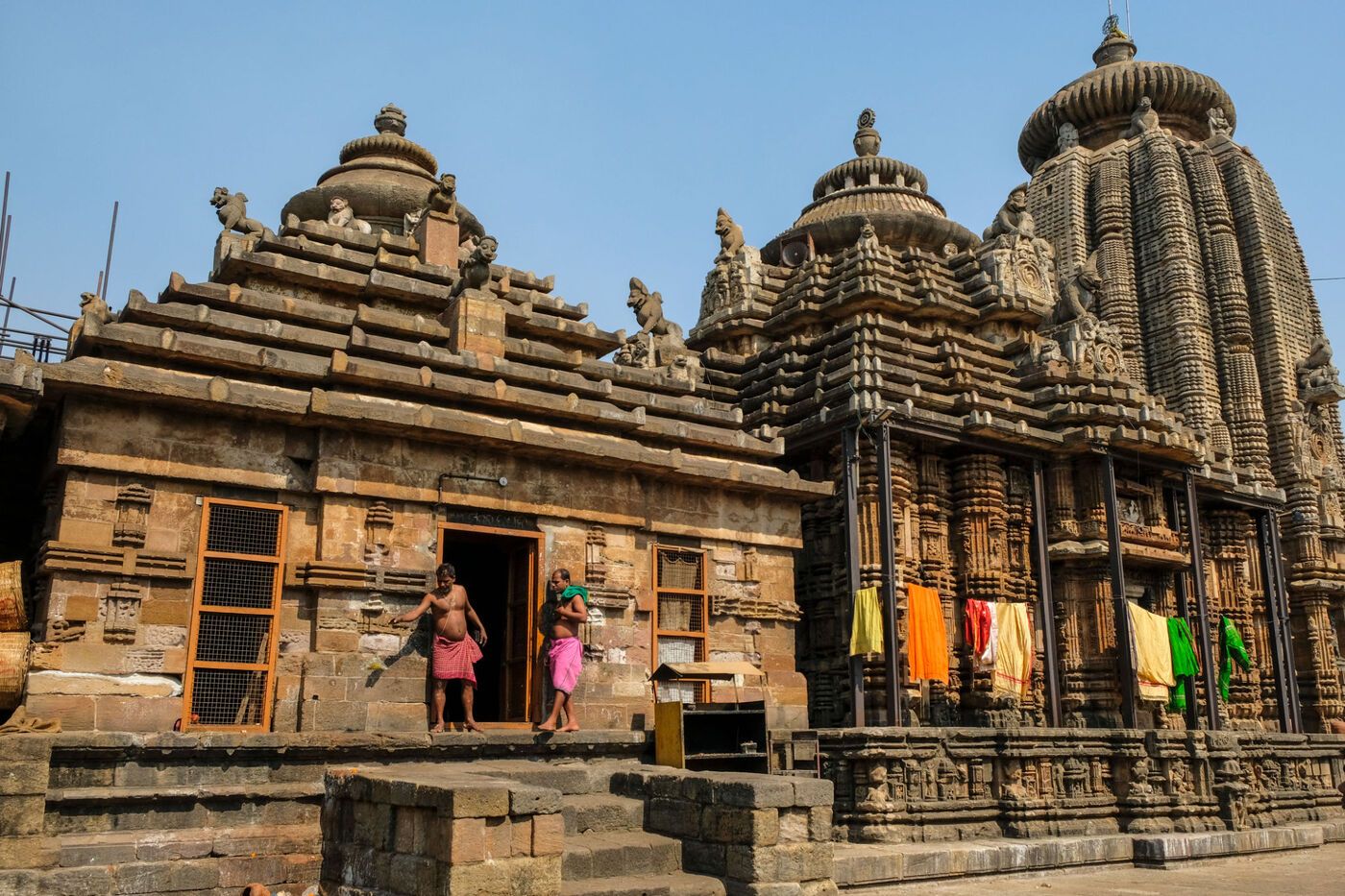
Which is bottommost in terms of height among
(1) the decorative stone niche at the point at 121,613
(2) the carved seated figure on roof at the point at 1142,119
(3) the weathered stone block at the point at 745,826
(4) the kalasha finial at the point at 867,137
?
(3) the weathered stone block at the point at 745,826

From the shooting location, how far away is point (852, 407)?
19.1m

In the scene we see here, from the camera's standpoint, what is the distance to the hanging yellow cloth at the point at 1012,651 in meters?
19.9

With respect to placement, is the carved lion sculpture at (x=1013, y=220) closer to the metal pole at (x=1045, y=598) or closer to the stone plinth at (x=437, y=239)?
the metal pole at (x=1045, y=598)

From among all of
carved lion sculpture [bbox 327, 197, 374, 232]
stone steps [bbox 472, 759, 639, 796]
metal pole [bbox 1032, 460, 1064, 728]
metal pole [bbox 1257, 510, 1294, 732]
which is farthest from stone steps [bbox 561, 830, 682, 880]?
metal pole [bbox 1257, 510, 1294, 732]

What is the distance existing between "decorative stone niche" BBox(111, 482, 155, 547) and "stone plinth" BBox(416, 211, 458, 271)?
628 cm

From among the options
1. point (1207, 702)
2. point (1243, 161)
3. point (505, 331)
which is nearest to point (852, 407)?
point (505, 331)

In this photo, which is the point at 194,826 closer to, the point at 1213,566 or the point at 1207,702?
the point at 1207,702

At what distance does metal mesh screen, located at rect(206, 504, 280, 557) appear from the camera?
41.2ft

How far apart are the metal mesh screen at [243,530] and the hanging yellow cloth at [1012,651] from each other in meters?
12.2

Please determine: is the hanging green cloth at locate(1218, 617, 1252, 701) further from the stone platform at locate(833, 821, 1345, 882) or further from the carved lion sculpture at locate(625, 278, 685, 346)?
the carved lion sculpture at locate(625, 278, 685, 346)

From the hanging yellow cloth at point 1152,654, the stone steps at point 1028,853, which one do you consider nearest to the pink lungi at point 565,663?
the stone steps at point 1028,853

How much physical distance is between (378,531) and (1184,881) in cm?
1084

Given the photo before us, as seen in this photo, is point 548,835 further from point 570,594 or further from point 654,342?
point 654,342

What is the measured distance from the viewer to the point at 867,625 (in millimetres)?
18047
